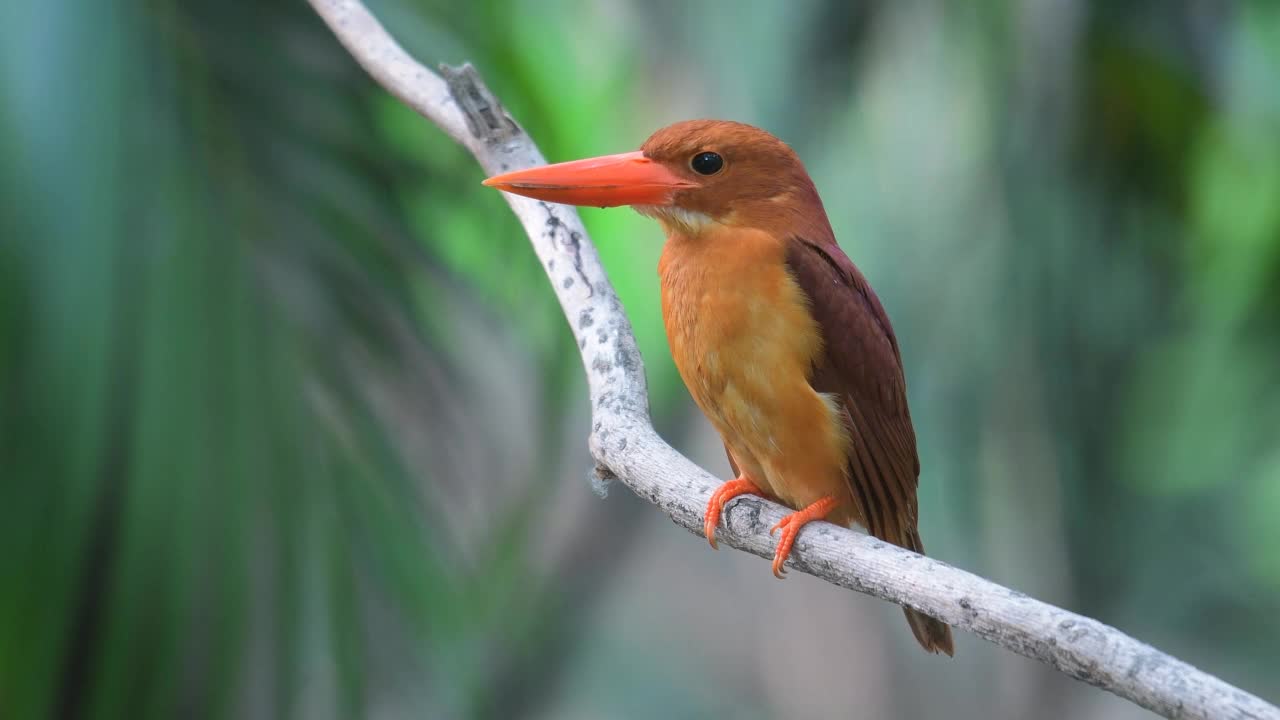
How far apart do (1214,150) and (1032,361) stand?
2.92 feet

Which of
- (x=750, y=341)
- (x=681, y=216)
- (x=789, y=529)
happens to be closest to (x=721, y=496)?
(x=789, y=529)

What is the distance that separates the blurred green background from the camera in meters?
2.24

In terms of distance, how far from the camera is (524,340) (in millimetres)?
3650

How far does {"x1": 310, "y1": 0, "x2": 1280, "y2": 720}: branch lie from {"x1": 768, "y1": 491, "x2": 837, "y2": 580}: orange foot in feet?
0.08

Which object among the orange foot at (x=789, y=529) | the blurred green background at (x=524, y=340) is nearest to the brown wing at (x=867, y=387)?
the orange foot at (x=789, y=529)

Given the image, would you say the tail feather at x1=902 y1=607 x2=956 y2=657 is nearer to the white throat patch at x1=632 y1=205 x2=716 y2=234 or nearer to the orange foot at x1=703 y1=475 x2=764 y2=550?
the orange foot at x1=703 y1=475 x2=764 y2=550

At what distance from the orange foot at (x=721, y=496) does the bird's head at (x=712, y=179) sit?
0.35m

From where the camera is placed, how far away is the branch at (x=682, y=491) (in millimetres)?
1009

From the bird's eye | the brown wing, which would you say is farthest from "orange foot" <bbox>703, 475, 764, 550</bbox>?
the bird's eye

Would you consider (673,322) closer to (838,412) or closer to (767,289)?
(767,289)

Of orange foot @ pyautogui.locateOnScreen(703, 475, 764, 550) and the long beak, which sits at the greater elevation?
the long beak

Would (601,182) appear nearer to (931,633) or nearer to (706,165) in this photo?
(706,165)

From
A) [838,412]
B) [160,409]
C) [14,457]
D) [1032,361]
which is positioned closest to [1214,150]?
[1032,361]

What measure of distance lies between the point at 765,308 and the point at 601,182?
260mm
